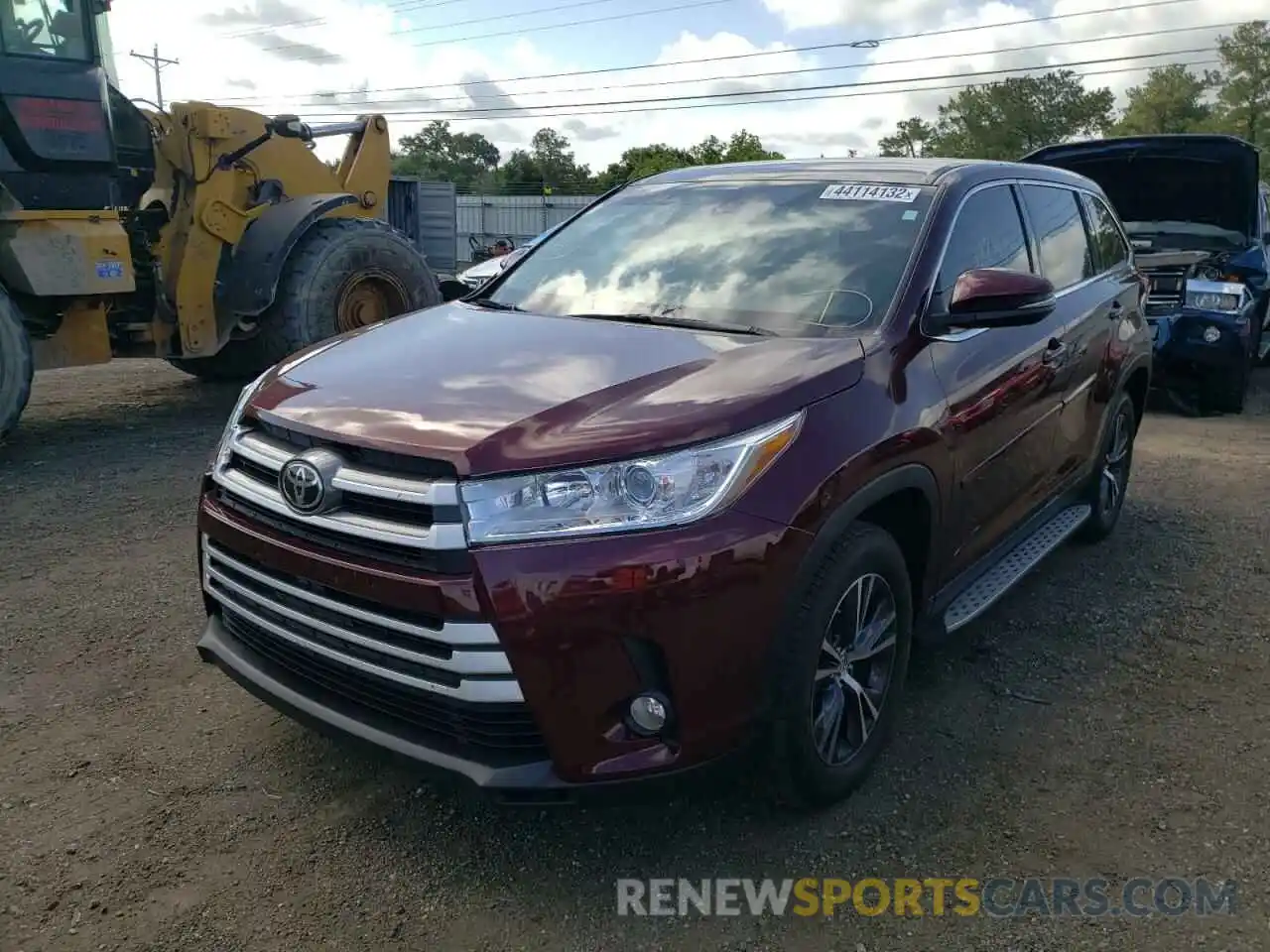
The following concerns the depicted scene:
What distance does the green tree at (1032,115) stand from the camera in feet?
234

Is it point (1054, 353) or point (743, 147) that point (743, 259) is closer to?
point (1054, 353)

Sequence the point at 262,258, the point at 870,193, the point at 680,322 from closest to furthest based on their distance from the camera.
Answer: the point at 680,322 → the point at 870,193 → the point at 262,258

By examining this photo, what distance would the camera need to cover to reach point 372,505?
96.3 inches

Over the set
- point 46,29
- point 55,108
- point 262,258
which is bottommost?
point 262,258

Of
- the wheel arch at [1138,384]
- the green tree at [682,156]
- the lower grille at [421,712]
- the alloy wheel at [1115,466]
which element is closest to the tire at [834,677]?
the lower grille at [421,712]

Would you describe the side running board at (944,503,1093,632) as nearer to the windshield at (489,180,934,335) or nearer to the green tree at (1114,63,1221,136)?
the windshield at (489,180,934,335)

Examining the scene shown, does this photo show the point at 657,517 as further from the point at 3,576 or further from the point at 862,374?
the point at 3,576

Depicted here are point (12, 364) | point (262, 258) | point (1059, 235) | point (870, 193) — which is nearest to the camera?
point (870, 193)

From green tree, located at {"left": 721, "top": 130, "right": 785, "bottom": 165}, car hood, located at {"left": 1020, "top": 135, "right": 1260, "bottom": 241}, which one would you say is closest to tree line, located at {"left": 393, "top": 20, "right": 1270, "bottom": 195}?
green tree, located at {"left": 721, "top": 130, "right": 785, "bottom": 165}

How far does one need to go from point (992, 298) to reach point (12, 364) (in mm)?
5901

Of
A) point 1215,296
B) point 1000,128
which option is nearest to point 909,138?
point 1000,128

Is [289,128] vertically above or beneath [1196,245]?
above

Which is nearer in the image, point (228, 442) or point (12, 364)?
point (228, 442)

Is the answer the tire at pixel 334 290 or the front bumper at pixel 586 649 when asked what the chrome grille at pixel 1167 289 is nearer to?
the tire at pixel 334 290
